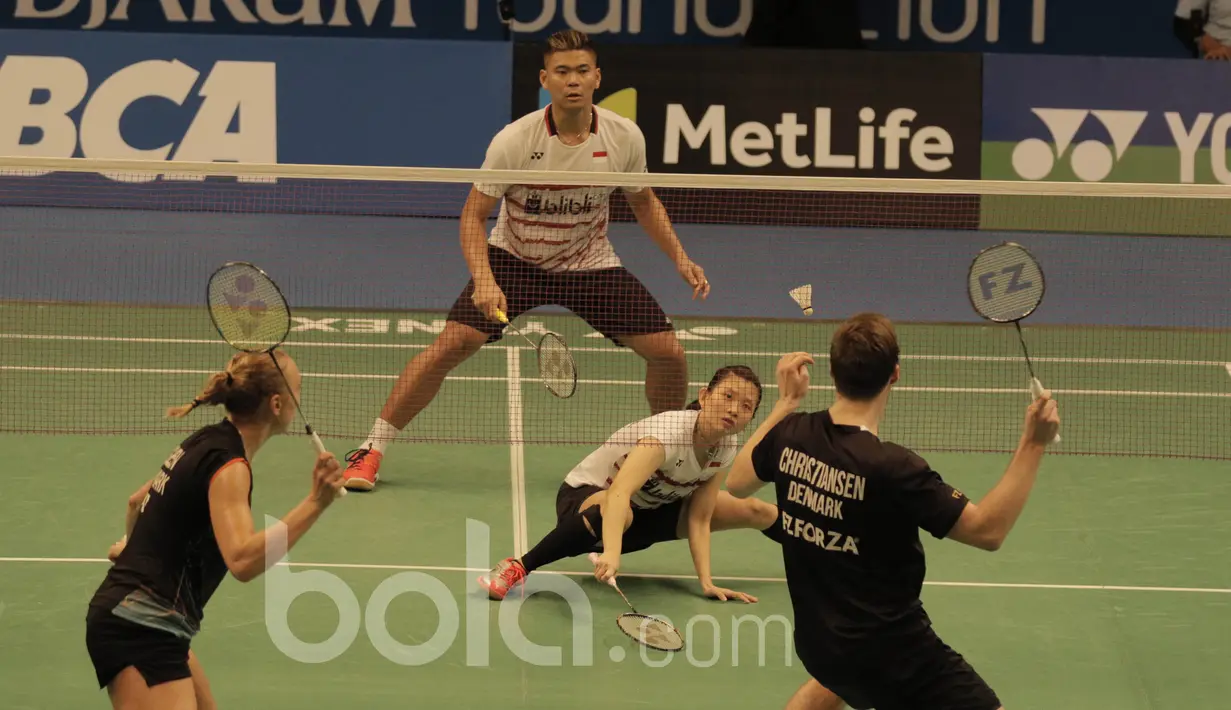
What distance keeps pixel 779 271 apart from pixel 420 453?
430cm

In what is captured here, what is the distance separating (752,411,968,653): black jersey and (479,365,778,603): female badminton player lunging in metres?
1.70

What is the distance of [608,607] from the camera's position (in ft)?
21.4

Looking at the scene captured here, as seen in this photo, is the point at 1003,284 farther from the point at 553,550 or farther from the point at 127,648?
the point at 127,648

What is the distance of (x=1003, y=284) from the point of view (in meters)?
5.71

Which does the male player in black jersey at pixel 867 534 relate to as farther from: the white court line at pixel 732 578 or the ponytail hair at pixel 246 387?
the white court line at pixel 732 578

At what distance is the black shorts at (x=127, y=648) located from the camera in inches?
177

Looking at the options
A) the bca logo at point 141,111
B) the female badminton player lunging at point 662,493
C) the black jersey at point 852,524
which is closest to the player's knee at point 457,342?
the female badminton player lunging at point 662,493

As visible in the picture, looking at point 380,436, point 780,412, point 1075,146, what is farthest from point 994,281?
point 1075,146

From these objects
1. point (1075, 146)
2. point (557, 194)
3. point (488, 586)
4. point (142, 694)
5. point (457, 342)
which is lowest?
point (488, 586)

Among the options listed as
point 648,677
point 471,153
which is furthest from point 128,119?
point 648,677

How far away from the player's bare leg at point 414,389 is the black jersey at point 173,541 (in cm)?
307

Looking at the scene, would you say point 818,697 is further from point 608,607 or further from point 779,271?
point 779,271
